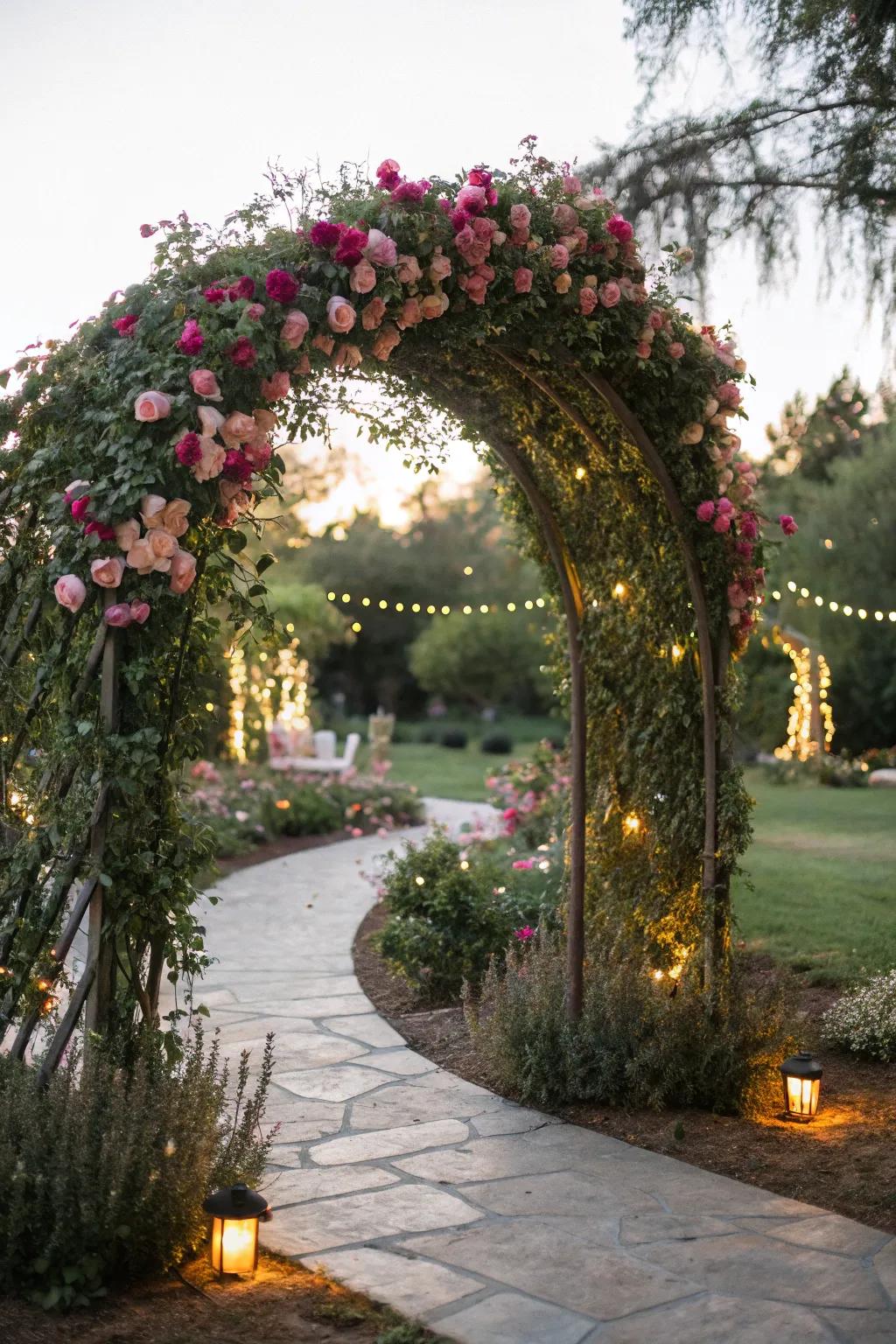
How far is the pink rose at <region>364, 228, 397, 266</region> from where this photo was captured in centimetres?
362

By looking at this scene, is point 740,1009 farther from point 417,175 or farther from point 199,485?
point 417,175

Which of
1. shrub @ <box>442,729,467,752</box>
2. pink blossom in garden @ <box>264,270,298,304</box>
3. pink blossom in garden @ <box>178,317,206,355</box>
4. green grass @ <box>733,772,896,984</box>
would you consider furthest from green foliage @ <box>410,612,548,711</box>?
pink blossom in garden @ <box>178,317,206,355</box>

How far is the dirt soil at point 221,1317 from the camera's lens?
285cm

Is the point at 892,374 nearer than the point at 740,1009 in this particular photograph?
No

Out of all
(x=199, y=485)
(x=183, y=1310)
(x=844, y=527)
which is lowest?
(x=183, y=1310)

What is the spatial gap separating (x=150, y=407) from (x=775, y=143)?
13.5 ft

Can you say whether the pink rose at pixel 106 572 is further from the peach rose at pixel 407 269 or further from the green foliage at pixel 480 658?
the green foliage at pixel 480 658

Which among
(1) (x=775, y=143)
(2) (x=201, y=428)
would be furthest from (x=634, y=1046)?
(1) (x=775, y=143)

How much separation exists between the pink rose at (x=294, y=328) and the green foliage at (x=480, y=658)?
2443cm

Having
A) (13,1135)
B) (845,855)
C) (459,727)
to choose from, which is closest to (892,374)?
(13,1135)

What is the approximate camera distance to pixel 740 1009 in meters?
4.77

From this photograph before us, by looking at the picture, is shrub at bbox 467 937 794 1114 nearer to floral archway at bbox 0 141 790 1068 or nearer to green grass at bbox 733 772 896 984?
floral archway at bbox 0 141 790 1068

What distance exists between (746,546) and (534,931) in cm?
217

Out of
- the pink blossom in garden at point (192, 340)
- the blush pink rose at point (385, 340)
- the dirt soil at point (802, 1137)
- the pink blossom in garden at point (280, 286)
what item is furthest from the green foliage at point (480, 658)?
the pink blossom in garden at point (192, 340)
